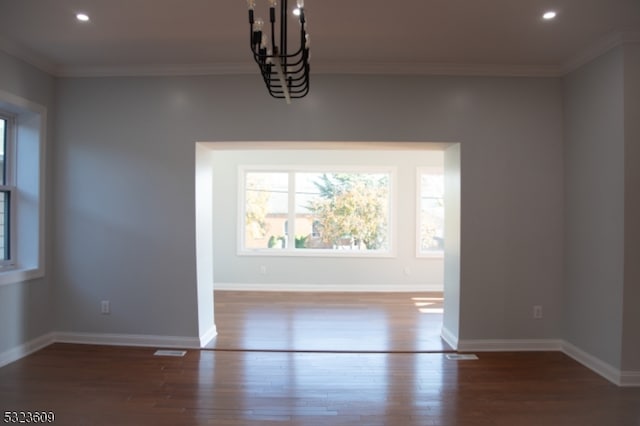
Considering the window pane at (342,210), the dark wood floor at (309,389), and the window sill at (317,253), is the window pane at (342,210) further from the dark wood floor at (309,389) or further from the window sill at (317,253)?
the dark wood floor at (309,389)

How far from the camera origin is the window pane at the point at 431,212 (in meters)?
6.50

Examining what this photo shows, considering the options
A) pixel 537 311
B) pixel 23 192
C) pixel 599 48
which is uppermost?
pixel 599 48

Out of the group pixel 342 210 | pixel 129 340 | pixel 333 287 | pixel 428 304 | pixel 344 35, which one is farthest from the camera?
pixel 342 210

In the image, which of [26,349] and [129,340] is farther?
[129,340]

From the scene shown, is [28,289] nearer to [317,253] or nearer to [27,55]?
[27,55]

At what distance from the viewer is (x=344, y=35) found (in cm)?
293

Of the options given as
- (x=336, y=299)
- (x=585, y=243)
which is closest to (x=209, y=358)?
(x=336, y=299)

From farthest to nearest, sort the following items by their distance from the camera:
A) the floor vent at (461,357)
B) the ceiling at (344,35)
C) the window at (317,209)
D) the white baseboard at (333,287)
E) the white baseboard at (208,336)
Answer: the window at (317,209)
the white baseboard at (333,287)
the white baseboard at (208,336)
the floor vent at (461,357)
the ceiling at (344,35)

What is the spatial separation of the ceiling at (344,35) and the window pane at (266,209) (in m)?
3.10

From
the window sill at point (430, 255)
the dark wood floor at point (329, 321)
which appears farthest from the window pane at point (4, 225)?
the window sill at point (430, 255)

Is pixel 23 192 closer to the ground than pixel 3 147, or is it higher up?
closer to the ground

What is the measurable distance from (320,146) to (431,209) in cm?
344

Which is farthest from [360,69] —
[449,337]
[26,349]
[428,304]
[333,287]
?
[26,349]

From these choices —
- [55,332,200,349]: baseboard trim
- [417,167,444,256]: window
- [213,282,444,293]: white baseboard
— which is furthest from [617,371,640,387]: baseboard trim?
[417,167,444,256]: window
